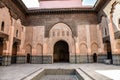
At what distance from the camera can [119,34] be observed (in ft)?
33.0

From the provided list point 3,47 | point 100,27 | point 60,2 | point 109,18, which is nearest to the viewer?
point 3,47

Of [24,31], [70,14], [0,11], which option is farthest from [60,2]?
[0,11]

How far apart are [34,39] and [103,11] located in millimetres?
8704

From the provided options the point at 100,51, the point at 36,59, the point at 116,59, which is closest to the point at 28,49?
the point at 36,59

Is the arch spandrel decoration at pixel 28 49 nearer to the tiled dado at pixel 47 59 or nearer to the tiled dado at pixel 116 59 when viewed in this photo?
the tiled dado at pixel 47 59

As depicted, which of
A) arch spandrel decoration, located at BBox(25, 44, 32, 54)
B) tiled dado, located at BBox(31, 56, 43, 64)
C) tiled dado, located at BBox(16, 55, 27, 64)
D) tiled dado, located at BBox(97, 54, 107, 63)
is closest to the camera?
tiled dado, located at BBox(97, 54, 107, 63)

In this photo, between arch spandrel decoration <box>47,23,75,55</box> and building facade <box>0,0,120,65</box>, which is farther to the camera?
arch spandrel decoration <box>47,23,75,55</box>

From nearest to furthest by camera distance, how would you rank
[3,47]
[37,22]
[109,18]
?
[3,47] → [109,18] → [37,22]

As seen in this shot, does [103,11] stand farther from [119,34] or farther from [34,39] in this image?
[34,39]

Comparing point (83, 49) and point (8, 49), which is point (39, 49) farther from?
point (83, 49)

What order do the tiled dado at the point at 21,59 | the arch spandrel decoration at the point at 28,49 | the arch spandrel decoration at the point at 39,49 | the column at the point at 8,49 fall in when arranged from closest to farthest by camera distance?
the column at the point at 8,49
the tiled dado at the point at 21,59
the arch spandrel decoration at the point at 39,49
the arch spandrel decoration at the point at 28,49

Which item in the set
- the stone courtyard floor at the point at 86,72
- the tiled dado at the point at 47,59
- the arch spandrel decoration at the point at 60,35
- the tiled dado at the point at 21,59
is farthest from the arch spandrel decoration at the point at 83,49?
the tiled dado at the point at 21,59

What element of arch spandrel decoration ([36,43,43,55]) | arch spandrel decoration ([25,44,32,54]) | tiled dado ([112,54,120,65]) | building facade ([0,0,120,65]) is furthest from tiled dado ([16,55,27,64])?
tiled dado ([112,54,120,65])

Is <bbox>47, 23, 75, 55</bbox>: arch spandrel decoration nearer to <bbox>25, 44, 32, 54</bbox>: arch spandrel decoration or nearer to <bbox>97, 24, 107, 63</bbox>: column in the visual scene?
<bbox>25, 44, 32, 54</bbox>: arch spandrel decoration
